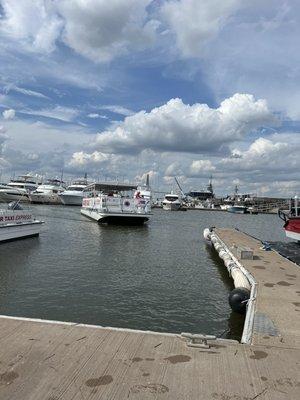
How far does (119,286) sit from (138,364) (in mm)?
9617

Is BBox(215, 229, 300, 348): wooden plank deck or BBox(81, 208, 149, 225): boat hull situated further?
BBox(81, 208, 149, 225): boat hull

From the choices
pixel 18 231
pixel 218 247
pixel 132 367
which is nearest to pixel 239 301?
pixel 132 367

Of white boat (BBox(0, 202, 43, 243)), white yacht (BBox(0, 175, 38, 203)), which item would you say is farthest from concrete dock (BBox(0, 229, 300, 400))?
white yacht (BBox(0, 175, 38, 203))

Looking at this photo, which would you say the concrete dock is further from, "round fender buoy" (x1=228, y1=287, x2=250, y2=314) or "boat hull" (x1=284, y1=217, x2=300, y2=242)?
"boat hull" (x1=284, y1=217, x2=300, y2=242)

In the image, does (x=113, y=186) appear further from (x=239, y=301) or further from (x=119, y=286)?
(x=239, y=301)

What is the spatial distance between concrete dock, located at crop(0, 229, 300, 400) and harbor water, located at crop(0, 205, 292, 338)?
11.8ft

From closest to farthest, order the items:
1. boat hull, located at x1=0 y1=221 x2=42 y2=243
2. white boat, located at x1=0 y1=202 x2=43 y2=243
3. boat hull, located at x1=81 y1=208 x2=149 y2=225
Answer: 1. boat hull, located at x1=0 y1=221 x2=42 y2=243
2. white boat, located at x1=0 y1=202 x2=43 y2=243
3. boat hull, located at x1=81 y1=208 x2=149 y2=225

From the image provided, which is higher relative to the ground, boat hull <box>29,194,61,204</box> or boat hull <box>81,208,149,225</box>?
boat hull <box>29,194,61,204</box>

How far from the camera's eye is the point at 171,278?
1811 cm

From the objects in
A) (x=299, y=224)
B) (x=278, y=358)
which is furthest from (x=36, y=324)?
(x=299, y=224)

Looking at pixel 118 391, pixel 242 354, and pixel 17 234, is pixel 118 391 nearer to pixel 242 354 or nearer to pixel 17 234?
pixel 242 354

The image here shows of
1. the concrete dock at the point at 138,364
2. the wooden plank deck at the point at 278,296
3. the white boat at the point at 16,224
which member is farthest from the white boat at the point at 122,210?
the concrete dock at the point at 138,364

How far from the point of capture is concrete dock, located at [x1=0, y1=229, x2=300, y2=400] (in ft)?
18.9

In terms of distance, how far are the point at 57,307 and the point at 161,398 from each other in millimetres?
8143
